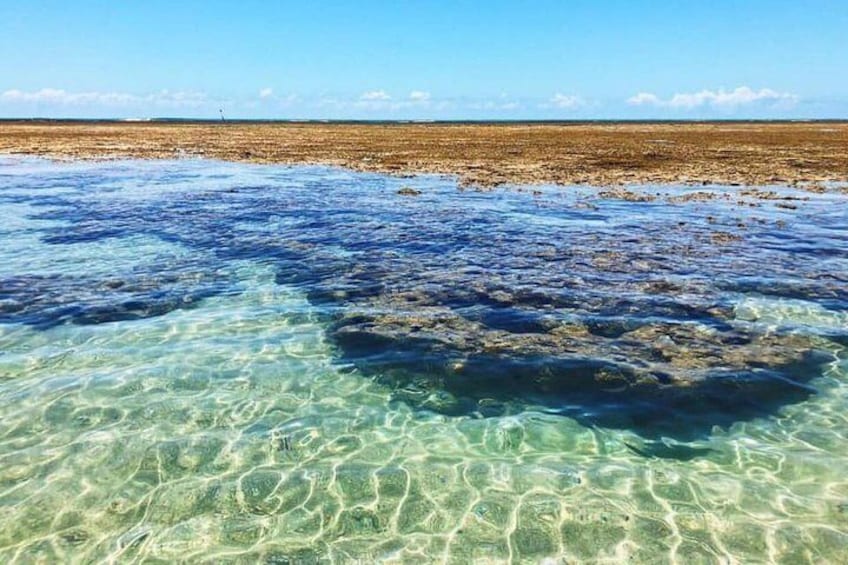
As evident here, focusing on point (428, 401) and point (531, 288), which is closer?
point (428, 401)

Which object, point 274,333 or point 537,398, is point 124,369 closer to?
point 274,333

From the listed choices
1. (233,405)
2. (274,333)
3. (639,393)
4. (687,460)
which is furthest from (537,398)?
(274,333)

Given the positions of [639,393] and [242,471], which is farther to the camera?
[639,393]

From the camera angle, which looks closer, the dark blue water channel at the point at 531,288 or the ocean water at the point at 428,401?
the ocean water at the point at 428,401

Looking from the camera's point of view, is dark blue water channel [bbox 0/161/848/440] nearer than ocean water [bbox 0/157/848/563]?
No

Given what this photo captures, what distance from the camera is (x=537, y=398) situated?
8.97 metres

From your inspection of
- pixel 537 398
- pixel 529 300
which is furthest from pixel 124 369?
pixel 529 300

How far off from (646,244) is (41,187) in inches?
1297

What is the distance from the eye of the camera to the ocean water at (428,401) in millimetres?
6223

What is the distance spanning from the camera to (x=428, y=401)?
9.00 m

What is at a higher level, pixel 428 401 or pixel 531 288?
pixel 531 288

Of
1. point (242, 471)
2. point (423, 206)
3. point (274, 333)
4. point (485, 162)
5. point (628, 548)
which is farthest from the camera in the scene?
point (485, 162)

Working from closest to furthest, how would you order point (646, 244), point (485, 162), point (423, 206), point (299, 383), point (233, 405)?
point (233, 405), point (299, 383), point (646, 244), point (423, 206), point (485, 162)

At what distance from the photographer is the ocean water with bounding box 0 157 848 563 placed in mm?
6223
